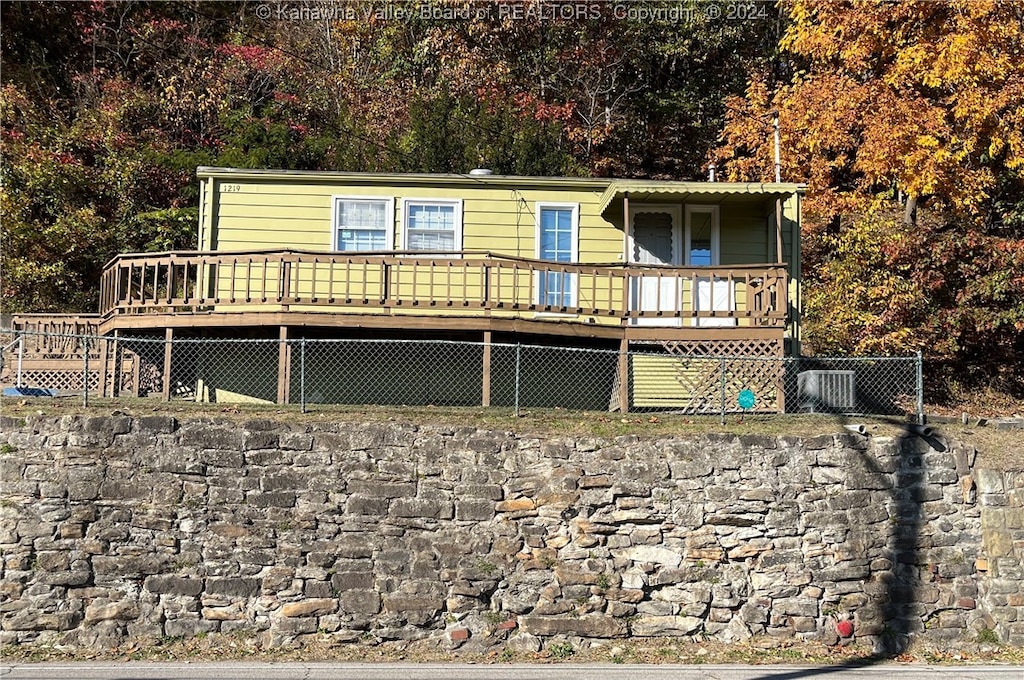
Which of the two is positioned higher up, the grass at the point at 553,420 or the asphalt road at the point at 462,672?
the grass at the point at 553,420

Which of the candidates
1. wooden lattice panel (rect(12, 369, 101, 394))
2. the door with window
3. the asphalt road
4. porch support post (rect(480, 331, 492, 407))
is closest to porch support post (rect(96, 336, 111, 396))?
wooden lattice panel (rect(12, 369, 101, 394))

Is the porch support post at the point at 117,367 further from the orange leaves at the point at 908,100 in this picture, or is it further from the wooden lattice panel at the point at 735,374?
the orange leaves at the point at 908,100

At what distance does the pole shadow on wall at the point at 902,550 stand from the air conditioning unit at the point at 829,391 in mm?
1507

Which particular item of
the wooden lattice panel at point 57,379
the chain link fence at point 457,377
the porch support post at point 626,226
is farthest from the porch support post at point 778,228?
the wooden lattice panel at point 57,379

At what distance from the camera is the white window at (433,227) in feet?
53.7

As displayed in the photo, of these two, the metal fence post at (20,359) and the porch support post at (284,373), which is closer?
the porch support post at (284,373)

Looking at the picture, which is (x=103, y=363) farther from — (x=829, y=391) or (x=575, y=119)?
(x=575, y=119)

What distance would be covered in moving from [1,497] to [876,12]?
1859 centimetres

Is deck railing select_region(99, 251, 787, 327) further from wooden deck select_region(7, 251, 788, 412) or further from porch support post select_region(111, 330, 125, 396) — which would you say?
porch support post select_region(111, 330, 125, 396)

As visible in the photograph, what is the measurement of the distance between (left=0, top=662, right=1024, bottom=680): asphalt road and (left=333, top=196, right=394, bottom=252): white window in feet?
25.9

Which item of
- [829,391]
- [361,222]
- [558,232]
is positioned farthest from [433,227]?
[829,391]

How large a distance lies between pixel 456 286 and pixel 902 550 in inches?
305

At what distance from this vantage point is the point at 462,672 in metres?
10.2

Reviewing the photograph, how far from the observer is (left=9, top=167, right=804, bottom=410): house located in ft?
47.7
